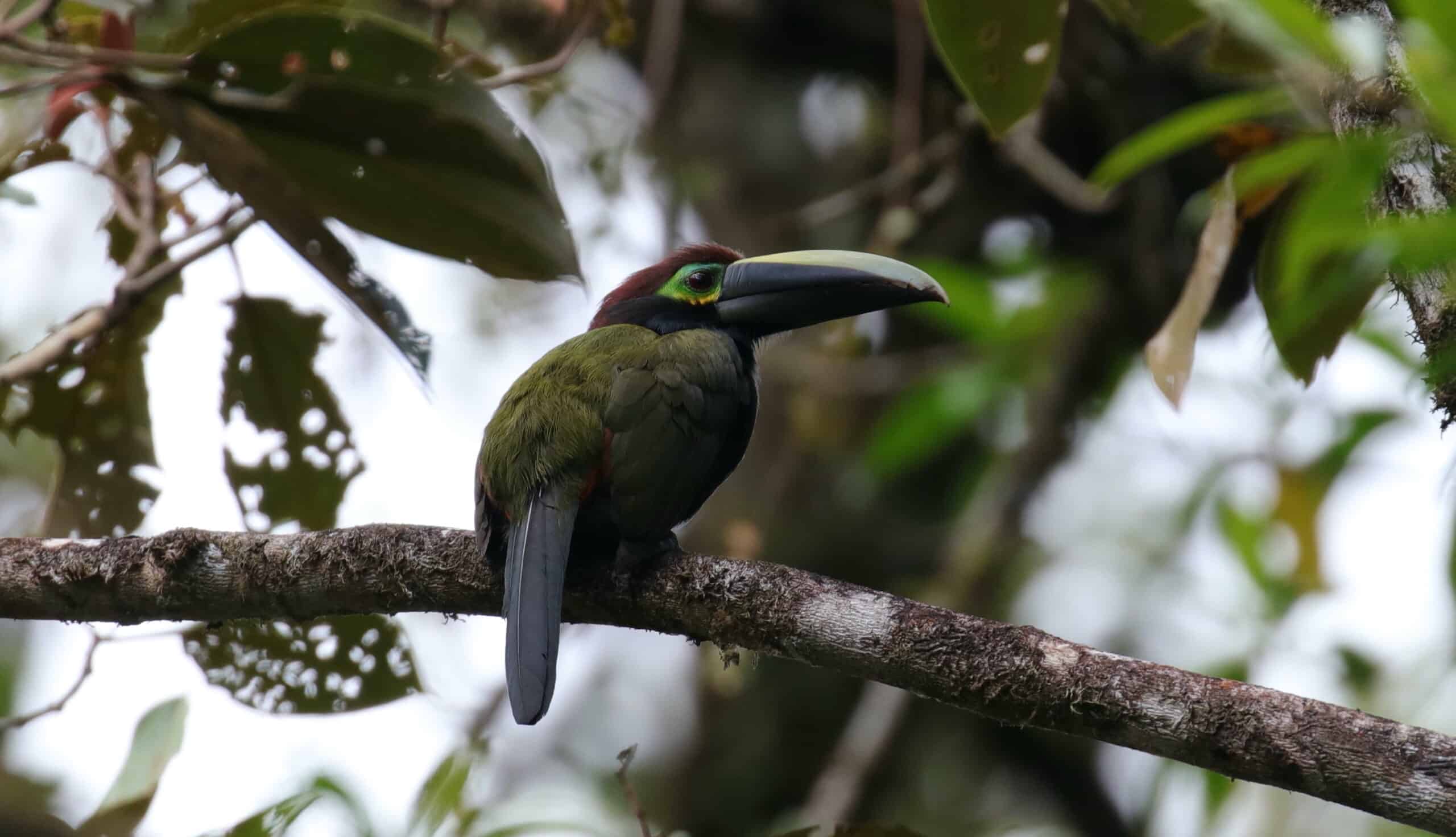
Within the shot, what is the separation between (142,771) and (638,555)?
3.91 feet

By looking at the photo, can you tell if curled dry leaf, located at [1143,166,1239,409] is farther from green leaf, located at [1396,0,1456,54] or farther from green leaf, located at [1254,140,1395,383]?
green leaf, located at [1396,0,1456,54]

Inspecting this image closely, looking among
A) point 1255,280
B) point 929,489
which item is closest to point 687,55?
point 929,489

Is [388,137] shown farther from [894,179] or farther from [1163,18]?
[894,179]

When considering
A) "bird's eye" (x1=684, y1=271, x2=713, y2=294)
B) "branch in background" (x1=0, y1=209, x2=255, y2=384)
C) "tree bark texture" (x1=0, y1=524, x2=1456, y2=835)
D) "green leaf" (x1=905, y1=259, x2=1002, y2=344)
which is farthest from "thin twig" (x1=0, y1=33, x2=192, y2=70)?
"green leaf" (x1=905, y1=259, x2=1002, y2=344)

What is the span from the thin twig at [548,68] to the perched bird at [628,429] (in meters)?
0.64

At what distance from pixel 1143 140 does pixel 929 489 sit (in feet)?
13.4

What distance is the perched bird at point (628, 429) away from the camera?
2.42m

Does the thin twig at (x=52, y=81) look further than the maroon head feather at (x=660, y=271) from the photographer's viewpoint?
No

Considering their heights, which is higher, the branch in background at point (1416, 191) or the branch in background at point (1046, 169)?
the branch in background at point (1046, 169)

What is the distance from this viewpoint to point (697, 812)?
548 centimetres

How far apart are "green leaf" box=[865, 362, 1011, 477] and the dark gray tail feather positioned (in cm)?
267

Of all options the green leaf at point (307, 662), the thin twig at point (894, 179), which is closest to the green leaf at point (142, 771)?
the green leaf at point (307, 662)

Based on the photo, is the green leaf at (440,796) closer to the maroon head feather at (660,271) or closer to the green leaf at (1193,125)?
the maroon head feather at (660,271)

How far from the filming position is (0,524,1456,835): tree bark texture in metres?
1.80
